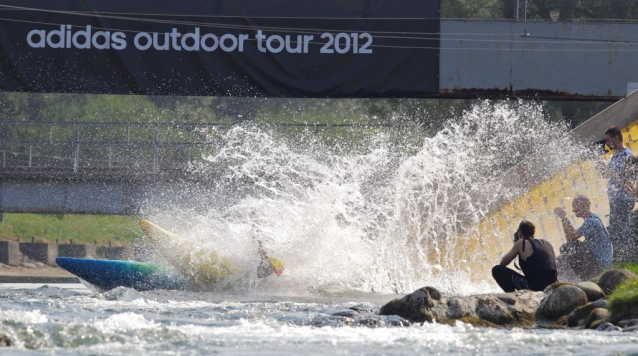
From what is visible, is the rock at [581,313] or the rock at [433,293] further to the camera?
the rock at [433,293]

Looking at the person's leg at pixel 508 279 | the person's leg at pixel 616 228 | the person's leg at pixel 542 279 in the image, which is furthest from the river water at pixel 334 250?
the person's leg at pixel 542 279

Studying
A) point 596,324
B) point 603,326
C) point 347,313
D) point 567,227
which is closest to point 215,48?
point 567,227

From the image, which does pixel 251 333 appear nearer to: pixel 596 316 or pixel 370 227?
pixel 596 316

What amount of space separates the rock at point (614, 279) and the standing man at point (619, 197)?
2.37 metres

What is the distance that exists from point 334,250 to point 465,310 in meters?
5.35

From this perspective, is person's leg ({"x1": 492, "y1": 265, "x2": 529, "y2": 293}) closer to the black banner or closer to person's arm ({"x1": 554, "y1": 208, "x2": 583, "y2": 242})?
person's arm ({"x1": 554, "y1": 208, "x2": 583, "y2": 242})

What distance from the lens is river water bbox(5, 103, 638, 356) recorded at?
12.5m

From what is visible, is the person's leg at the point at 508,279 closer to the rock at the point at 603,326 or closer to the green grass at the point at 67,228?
the rock at the point at 603,326

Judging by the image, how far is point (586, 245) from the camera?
55.4 ft

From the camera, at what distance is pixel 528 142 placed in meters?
23.0

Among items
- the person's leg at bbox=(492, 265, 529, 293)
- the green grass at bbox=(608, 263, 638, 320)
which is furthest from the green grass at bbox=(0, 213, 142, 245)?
the green grass at bbox=(608, 263, 638, 320)

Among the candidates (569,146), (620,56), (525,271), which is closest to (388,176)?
(569,146)

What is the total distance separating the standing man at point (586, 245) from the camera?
16.5 m

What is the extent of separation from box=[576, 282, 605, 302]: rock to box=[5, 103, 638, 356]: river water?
166cm
